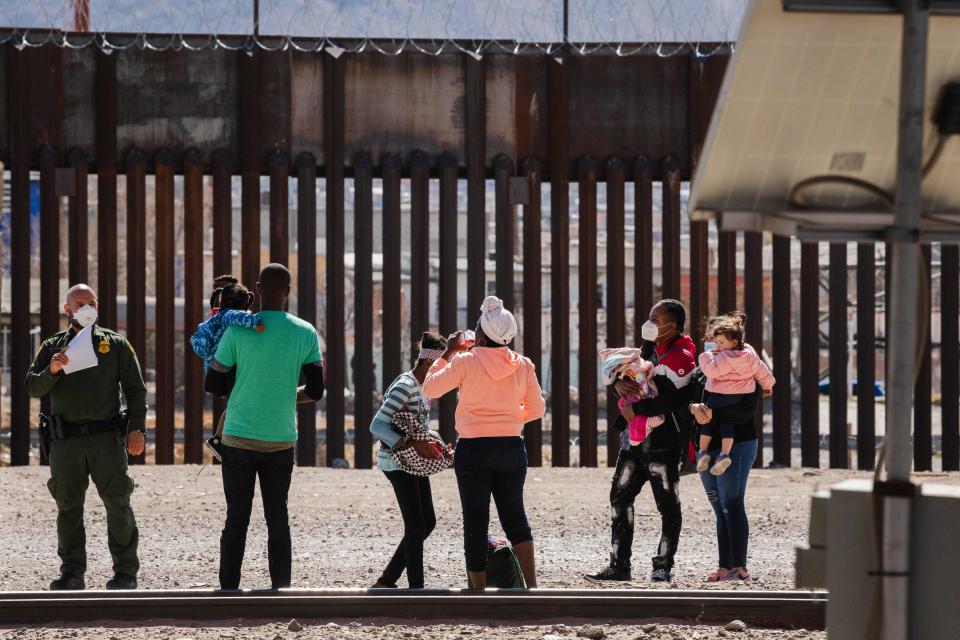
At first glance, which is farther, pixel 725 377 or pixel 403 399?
pixel 725 377

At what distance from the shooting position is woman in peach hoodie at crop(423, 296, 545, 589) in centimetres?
612

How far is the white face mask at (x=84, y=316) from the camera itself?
6719mm

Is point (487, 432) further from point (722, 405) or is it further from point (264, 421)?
point (722, 405)

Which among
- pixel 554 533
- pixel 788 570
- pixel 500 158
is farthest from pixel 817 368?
pixel 788 570

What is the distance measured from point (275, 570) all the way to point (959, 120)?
3.70 meters

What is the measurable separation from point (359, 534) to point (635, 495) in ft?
7.75

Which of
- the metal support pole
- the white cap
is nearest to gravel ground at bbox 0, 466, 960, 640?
the white cap

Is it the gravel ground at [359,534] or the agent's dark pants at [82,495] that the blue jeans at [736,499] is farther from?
the agent's dark pants at [82,495]

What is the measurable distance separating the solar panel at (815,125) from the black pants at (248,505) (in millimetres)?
2967

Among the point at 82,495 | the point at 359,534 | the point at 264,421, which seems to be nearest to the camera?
the point at 264,421

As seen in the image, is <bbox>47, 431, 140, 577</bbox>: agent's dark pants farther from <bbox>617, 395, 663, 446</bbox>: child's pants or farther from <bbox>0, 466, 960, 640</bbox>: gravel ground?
<bbox>617, 395, 663, 446</bbox>: child's pants

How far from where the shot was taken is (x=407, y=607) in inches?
222

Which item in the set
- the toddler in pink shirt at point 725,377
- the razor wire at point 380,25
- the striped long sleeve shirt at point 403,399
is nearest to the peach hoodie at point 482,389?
the striped long sleeve shirt at point 403,399

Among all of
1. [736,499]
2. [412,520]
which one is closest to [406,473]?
[412,520]
